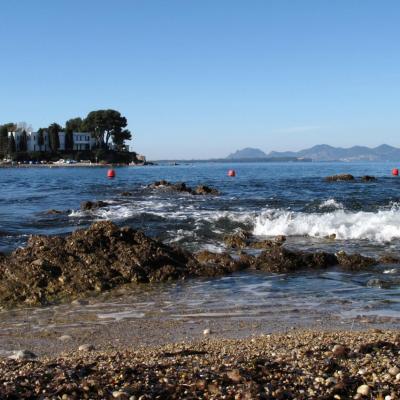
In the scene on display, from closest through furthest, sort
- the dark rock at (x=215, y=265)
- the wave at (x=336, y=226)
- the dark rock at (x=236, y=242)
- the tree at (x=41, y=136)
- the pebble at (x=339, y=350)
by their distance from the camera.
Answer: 1. the pebble at (x=339, y=350)
2. the dark rock at (x=215, y=265)
3. the dark rock at (x=236, y=242)
4. the wave at (x=336, y=226)
5. the tree at (x=41, y=136)

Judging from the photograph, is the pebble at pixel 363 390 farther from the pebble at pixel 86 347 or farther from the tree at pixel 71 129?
the tree at pixel 71 129

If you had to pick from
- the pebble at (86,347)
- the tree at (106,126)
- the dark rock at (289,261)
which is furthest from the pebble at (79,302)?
the tree at (106,126)

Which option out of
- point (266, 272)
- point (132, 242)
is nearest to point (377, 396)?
point (266, 272)

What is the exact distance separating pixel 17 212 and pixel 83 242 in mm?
14266

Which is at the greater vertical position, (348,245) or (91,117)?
(91,117)

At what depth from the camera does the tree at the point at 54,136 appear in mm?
149750

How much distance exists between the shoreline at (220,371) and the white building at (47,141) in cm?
15347

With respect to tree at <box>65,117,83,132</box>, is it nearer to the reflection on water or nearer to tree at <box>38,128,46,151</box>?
tree at <box>38,128,46,151</box>

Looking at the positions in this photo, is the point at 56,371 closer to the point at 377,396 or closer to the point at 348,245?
the point at 377,396

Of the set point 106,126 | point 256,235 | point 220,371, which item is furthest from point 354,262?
point 106,126

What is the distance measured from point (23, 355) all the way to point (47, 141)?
15607 centimetres

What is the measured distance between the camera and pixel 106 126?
493 feet

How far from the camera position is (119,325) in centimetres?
686

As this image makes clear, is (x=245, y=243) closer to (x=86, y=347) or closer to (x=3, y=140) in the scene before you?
(x=86, y=347)
